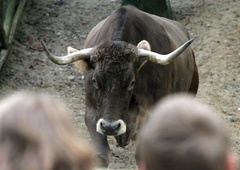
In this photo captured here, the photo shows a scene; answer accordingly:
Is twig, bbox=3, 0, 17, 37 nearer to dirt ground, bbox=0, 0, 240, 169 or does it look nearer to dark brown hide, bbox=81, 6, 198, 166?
dirt ground, bbox=0, 0, 240, 169

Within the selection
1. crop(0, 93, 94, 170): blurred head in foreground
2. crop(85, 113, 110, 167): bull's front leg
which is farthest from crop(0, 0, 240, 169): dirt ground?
crop(0, 93, 94, 170): blurred head in foreground

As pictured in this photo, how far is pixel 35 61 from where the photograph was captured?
10.8 metres

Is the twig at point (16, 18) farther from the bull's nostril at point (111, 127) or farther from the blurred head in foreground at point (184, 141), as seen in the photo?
the blurred head in foreground at point (184, 141)

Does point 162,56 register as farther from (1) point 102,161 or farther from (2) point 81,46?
(2) point 81,46

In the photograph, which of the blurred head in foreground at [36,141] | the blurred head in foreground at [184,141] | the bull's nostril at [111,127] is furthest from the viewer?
the bull's nostril at [111,127]

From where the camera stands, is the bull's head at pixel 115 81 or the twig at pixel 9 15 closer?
the bull's head at pixel 115 81

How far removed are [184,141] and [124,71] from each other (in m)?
4.72

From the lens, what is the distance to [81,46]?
446 inches

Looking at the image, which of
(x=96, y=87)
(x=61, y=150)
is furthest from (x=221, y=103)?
(x=61, y=150)

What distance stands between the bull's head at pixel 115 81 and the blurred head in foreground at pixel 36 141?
4635 millimetres

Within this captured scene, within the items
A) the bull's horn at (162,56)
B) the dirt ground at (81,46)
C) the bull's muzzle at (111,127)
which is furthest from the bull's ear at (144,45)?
the dirt ground at (81,46)

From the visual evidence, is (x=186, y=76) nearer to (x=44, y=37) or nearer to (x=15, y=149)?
(x=44, y=37)

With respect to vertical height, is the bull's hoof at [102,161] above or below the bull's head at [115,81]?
below

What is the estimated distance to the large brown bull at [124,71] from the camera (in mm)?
6879
